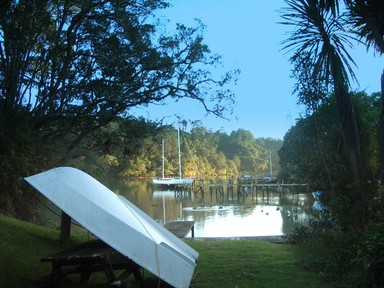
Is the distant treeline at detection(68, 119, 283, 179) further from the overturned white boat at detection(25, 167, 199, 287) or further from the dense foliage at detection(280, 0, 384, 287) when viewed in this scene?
the overturned white boat at detection(25, 167, 199, 287)

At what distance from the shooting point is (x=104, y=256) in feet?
16.2

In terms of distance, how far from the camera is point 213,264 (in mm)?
7625

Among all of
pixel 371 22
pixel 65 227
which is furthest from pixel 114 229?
Answer: pixel 371 22

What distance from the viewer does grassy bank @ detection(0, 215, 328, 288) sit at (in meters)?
5.96

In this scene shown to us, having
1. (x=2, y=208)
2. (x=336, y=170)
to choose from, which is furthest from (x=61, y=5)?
(x=336, y=170)

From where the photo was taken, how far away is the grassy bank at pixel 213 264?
5965mm

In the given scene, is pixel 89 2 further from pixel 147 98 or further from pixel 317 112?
pixel 317 112

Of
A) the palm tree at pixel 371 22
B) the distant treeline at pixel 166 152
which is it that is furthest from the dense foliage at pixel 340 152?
the distant treeline at pixel 166 152

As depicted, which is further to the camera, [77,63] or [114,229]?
[77,63]

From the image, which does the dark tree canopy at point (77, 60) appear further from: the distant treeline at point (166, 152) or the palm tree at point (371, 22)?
the palm tree at point (371, 22)

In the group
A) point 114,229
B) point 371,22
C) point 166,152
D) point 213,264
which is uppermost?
point 166,152

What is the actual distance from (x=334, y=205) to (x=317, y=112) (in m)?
2.03

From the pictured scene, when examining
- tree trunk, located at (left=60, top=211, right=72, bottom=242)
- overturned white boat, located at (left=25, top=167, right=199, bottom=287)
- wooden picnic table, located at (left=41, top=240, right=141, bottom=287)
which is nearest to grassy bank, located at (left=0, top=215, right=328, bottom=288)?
tree trunk, located at (left=60, top=211, right=72, bottom=242)

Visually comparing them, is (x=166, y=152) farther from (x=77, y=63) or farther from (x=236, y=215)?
(x=77, y=63)
